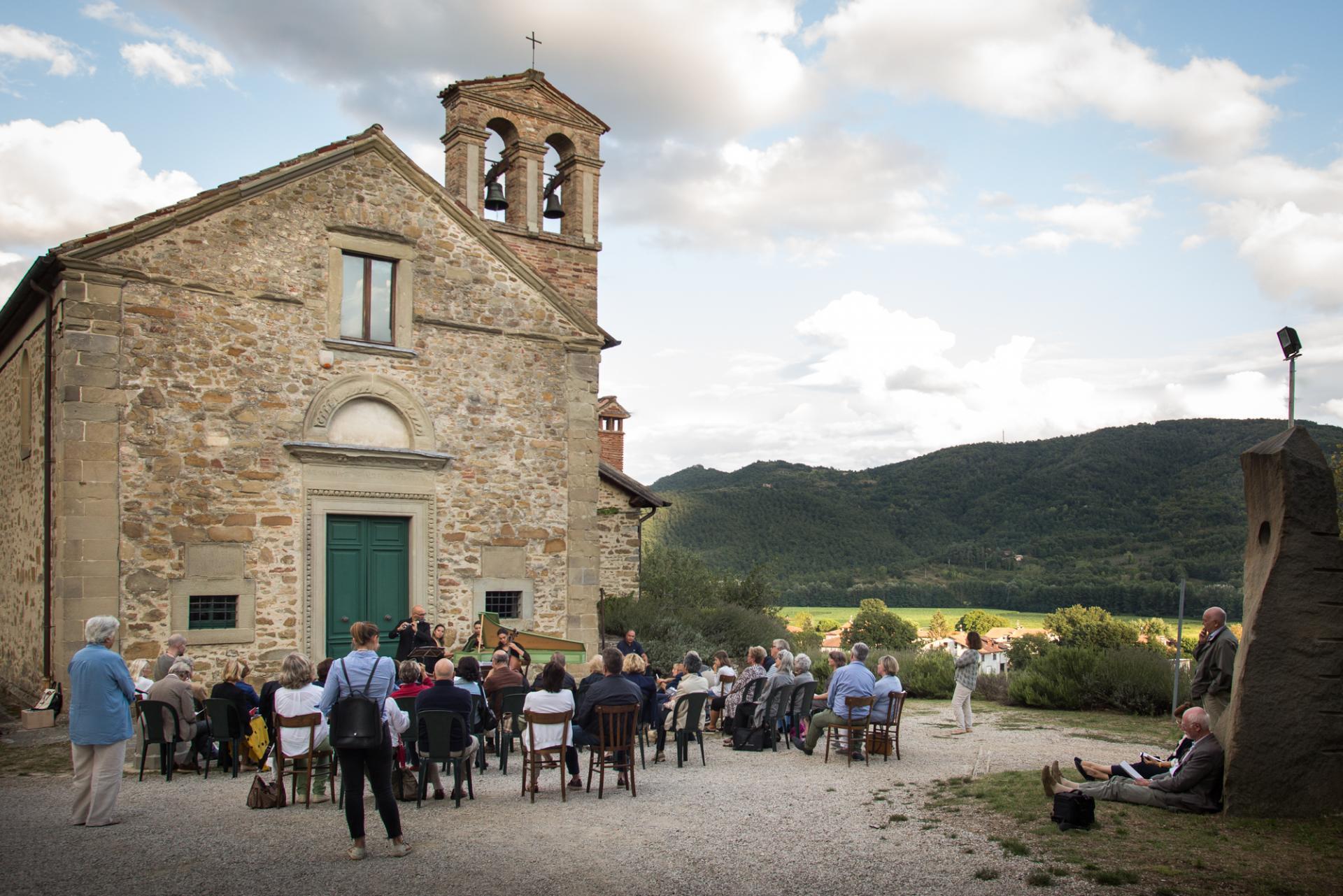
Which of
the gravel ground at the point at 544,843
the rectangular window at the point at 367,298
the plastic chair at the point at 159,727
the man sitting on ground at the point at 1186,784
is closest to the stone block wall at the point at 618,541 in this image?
the rectangular window at the point at 367,298

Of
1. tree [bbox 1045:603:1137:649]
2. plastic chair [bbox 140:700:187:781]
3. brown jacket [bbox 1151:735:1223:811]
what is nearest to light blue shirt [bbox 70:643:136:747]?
plastic chair [bbox 140:700:187:781]

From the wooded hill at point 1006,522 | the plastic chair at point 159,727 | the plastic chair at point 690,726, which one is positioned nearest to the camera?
the plastic chair at point 159,727

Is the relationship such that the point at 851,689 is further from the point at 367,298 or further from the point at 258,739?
the point at 367,298

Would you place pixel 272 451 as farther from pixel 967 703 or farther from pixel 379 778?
pixel 967 703

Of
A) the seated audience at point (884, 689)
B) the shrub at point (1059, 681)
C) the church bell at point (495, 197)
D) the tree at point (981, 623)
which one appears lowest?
the tree at point (981, 623)

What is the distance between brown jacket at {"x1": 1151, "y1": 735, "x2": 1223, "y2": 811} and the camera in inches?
289

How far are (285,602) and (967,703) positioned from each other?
8.99 m

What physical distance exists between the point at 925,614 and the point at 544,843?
170 feet

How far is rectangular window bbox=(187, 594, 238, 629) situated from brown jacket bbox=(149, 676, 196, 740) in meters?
3.67

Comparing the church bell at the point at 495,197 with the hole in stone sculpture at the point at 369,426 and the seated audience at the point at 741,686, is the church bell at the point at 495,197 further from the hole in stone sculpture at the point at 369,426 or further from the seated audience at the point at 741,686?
the seated audience at the point at 741,686

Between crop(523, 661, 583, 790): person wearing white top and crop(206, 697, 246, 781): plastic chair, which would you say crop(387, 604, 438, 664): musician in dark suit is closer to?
crop(206, 697, 246, 781): plastic chair

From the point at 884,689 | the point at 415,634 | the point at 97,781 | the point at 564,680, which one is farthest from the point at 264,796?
the point at 884,689

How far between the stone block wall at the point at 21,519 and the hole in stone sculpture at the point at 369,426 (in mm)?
3685

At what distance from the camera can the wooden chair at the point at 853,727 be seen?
10.6 metres
